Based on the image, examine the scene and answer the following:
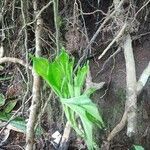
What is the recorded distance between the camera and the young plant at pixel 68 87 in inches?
58.5

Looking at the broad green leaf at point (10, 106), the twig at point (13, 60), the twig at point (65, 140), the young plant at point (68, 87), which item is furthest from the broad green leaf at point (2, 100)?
the young plant at point (68, 87)

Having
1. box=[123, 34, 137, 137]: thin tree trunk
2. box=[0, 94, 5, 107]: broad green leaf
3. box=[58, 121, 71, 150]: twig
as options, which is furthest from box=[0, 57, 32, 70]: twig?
box=[123, 34, 137, 137]: thin tree trunk

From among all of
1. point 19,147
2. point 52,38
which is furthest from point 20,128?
point 52,38

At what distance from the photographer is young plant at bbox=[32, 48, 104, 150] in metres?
1.49

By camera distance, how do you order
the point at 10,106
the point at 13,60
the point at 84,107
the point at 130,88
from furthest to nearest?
the point at 10,106, the point at 13,60, the point at 130,88, the point at 84,107

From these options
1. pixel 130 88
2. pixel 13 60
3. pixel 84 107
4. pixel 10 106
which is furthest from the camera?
pixel 10 106

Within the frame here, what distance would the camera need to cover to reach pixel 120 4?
1899 mm

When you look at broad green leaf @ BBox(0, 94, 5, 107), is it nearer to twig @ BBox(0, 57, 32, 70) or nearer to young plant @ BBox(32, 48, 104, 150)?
twig @ BBox(0, 57, 32, 70)

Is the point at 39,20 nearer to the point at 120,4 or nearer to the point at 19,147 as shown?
the point at 120,4

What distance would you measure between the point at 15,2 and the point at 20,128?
711 mm

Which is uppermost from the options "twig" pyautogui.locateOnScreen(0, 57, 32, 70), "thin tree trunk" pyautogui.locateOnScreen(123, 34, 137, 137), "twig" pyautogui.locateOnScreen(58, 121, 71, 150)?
"twig" pyautogui.locateOnScreen(0, 57, 32, 70)

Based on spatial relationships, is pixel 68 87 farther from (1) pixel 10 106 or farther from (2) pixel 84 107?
(1) pixel 10 106

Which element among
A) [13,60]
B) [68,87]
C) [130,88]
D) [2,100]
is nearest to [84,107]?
[68,87]

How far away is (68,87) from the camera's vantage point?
1572mm
